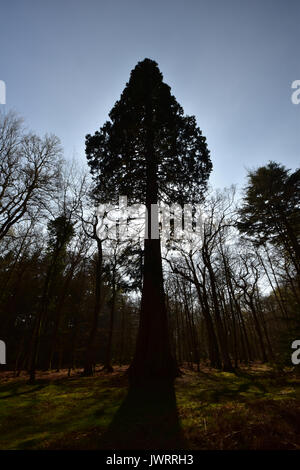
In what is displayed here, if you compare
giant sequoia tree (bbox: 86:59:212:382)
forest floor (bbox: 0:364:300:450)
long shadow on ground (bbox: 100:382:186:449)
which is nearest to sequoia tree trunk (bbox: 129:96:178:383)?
giant sequoia tree (bbox: 86:59:212:382)

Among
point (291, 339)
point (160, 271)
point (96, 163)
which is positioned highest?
point (96, 163)

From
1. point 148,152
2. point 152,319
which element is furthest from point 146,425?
point 148,152

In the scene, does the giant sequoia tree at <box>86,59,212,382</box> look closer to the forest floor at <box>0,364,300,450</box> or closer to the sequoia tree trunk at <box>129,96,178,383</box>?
the sequoia tree trunk at <box>129,96,178,383</box>

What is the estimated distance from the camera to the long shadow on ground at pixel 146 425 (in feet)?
9.59

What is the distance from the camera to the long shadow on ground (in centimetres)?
292

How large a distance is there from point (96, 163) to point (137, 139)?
2471mm

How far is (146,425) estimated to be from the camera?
3674 mm

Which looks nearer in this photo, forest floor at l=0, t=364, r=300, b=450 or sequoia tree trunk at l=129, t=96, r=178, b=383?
forest floor at l=0, t=364, r=300, b=450

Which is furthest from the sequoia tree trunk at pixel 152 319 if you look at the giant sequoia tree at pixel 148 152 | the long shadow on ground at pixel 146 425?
the long shadow on ground at pixel 146 425

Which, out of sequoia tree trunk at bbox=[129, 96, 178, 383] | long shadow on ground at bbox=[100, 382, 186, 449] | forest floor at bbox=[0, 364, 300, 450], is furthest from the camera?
sequoia tree trunk at bbox=[129, 96, 178, 383]

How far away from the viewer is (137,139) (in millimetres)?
10375

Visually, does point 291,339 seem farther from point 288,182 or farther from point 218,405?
point 288,182

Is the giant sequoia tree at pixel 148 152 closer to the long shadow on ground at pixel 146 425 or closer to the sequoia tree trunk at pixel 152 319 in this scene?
the sequoia tree trunk at pixel 152 319
